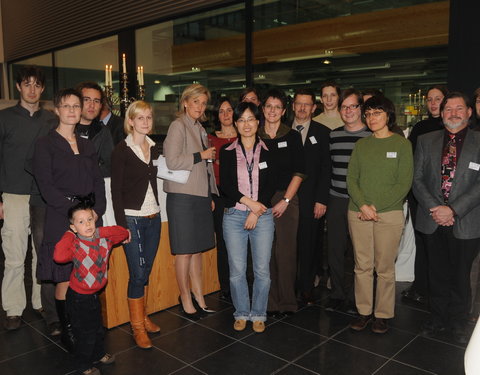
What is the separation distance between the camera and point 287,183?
127 inches

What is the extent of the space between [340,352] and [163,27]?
6.09m

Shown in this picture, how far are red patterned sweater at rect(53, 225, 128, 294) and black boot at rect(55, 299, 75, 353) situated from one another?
39 centimetres

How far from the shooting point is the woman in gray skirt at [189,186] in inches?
122

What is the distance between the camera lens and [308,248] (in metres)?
3.59

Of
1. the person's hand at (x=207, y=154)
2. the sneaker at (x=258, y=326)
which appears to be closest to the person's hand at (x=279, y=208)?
the person's hand at (x=207, y=154)

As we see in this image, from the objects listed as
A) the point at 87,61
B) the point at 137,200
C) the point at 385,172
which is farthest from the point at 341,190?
the point at 87,61

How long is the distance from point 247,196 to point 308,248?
35.7 inches

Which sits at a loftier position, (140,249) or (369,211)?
(369,211)

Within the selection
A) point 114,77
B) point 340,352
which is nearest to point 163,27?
point 114,77

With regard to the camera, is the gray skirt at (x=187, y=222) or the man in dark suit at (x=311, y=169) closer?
the gray skirt at (x=187, y=222)

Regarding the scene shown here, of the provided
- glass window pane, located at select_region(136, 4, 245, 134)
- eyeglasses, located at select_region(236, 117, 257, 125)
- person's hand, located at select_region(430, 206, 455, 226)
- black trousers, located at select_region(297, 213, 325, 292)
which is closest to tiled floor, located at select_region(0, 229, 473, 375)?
black trousers, located at select_region(297, 213, 325, 292)

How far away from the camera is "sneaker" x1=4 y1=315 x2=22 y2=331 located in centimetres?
321

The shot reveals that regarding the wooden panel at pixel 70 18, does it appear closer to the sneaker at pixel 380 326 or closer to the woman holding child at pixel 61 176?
the woman holding child at pixel 61 176

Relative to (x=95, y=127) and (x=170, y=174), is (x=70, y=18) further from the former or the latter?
(x=170, y=174)
